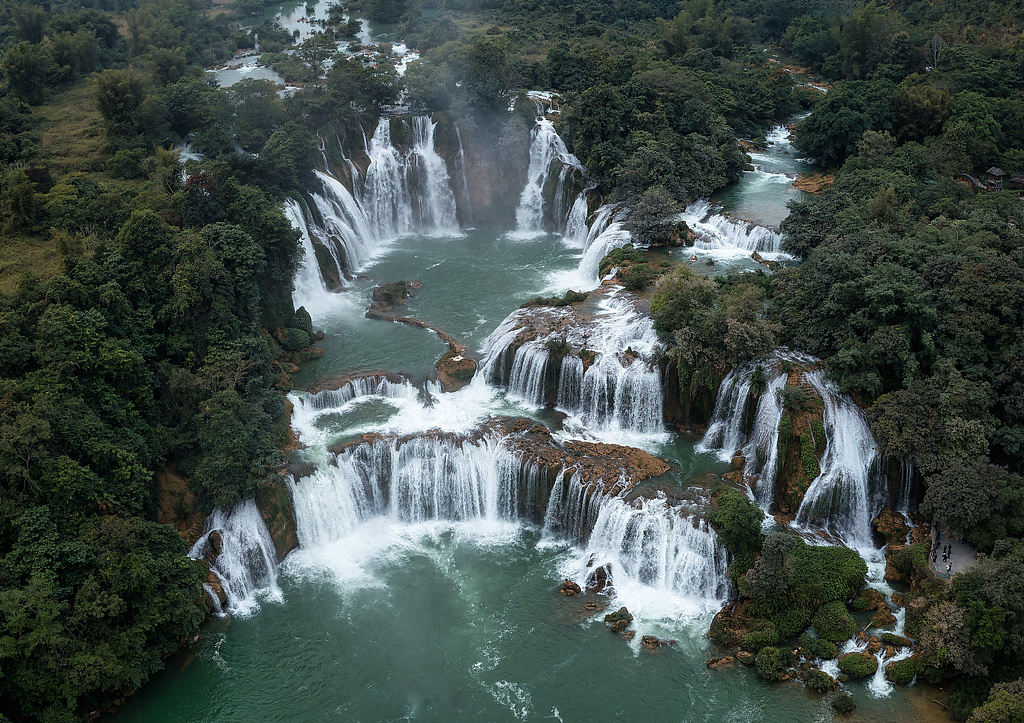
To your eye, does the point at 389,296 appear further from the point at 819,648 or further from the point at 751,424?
the point at 819,648

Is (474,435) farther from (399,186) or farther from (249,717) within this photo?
(399,186)

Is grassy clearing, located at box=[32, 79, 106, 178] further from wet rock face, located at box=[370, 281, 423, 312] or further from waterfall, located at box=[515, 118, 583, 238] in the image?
waterfall, located at box=[515, 118, 583, 238]

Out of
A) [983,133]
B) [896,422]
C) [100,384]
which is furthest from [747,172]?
[100,384]

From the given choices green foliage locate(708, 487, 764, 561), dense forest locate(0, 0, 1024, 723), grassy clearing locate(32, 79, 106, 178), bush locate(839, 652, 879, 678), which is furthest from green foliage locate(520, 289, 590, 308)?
grassy clearing locate(32, 79, 106, 178)

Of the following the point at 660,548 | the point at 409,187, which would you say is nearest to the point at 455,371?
the point at 660,548

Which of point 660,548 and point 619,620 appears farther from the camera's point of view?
point 660,548

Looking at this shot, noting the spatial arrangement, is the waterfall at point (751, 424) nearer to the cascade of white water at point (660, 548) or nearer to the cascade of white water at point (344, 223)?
the cascade of white water at point (660, 548)

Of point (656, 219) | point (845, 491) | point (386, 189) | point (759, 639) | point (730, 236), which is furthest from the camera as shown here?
point (386, 189)
